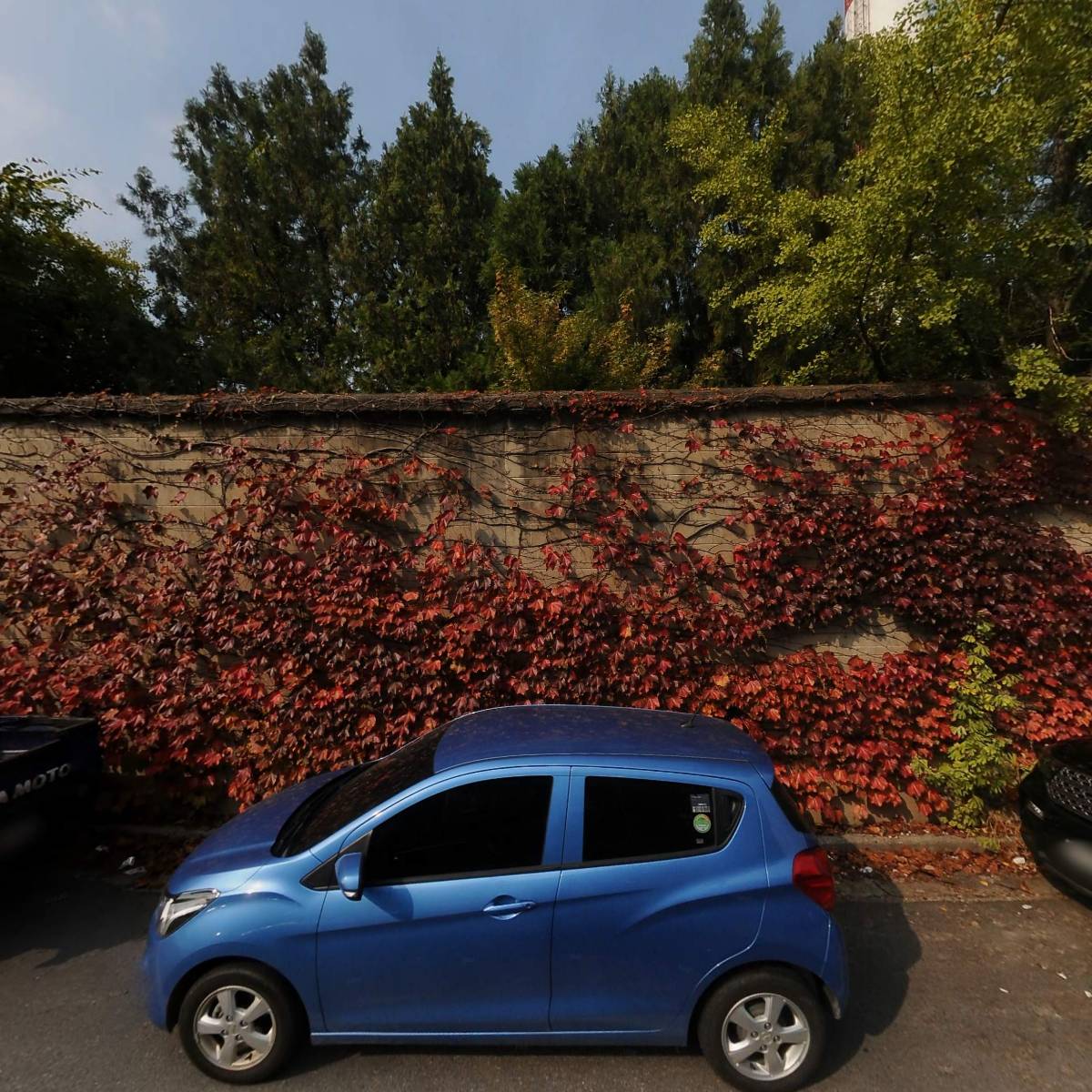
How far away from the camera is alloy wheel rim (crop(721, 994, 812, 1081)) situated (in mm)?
2871

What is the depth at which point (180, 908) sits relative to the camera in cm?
301

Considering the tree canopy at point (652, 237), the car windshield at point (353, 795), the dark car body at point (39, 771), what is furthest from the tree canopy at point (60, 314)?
the car windshield at point (353, 795)

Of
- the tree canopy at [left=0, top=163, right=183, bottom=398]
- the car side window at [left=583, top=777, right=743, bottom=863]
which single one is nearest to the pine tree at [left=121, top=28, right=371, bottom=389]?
the tree canopy at [left=0, top=163, right=183, bottom=398]

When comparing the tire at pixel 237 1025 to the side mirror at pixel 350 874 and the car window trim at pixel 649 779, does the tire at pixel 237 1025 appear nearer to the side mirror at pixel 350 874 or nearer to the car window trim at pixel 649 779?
the side mirror at pixel 350 874

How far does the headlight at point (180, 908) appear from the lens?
9.72 ft

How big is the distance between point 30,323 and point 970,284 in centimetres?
944

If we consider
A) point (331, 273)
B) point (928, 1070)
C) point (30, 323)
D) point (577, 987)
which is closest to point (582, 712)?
point (577, 987)

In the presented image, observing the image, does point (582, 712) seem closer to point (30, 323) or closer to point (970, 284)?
point (970, 284)

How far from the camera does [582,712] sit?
12.3ft

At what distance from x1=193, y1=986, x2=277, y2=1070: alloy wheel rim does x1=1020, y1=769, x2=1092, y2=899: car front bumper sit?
13.5 feet

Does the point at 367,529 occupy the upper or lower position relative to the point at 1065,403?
lower

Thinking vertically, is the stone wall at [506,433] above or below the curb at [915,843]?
above

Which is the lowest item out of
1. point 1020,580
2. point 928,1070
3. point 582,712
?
point 928,1070

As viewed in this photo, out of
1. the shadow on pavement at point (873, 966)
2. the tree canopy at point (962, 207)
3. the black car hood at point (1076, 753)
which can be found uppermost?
the tree canopy at point (962, 207)
